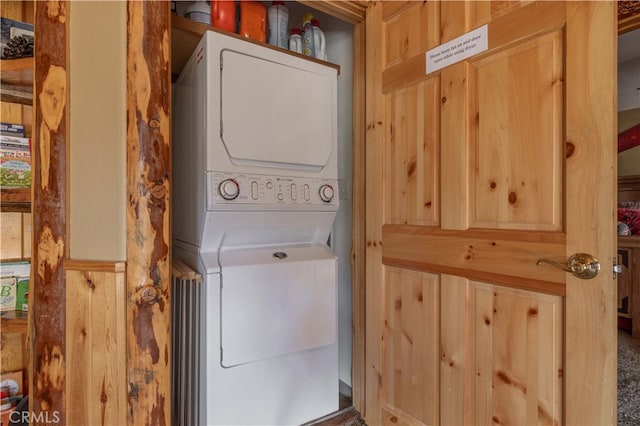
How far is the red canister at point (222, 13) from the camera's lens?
1643 mm

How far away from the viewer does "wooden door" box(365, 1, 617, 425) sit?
0.92 metres

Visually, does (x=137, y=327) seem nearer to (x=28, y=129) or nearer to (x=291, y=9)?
(x=28, y=129)

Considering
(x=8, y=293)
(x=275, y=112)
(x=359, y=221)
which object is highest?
(x=275, y=112)

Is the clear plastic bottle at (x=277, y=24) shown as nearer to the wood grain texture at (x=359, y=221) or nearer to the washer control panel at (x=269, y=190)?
the wood grain texture at (x=359, y=221)

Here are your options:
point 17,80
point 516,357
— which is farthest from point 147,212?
point 516,357

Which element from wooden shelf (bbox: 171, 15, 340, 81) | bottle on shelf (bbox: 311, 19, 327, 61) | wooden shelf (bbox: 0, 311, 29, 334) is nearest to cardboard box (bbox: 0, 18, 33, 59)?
wooden shelf (bbox: 171, 15, 340, 81)

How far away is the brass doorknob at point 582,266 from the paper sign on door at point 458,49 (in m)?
0.75

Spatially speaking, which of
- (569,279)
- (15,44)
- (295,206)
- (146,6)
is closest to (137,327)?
(295,206)

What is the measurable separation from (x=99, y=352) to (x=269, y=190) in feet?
2.73

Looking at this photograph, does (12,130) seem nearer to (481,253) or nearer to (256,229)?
(256,229)

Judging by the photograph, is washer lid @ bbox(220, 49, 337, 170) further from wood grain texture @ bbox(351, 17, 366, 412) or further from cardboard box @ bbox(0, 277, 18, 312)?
cardboard box @ bbox(0, 277, 18, 312)

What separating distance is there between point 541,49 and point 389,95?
619mm

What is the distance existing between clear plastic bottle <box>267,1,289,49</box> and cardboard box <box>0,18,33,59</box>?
3.40ft

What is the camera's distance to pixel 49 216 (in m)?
1.04
